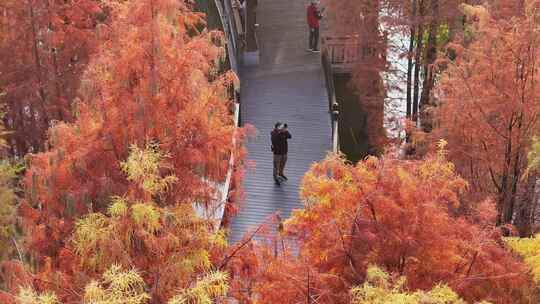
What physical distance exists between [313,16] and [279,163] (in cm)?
709

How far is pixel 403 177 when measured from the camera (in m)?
11.3

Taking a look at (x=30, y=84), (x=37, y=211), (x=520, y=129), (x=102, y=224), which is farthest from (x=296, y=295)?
(x=30, y=84)

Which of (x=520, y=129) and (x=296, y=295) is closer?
(x=296, y=295)

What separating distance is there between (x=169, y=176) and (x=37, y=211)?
266 centimetres

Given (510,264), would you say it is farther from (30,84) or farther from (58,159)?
(30,84)

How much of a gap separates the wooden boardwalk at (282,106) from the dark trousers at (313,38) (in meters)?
0.35

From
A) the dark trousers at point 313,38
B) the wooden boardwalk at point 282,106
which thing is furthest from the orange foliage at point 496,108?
the dark trousers at point 313,38

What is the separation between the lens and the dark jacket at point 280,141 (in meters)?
18.8

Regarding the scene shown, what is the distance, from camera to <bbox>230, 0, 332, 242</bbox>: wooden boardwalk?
19172mm

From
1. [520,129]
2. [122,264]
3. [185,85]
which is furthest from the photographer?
[520,129]

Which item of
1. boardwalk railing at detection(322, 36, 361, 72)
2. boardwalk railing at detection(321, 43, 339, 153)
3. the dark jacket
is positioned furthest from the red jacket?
the dark jacket

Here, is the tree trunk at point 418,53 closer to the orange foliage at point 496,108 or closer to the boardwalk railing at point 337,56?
the boardwalk railing at point 337,56

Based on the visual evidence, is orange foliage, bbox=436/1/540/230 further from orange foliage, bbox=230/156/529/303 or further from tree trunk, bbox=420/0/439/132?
tree trunk, bbox=420/0/439/132

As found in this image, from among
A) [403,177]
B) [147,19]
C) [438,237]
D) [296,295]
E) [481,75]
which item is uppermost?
[147,19]
